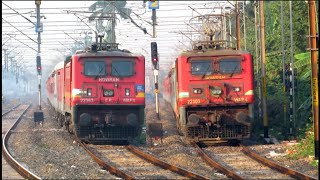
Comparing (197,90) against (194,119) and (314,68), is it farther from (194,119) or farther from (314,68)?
(314,68)

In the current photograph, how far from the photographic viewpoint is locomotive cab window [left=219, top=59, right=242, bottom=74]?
19422mm

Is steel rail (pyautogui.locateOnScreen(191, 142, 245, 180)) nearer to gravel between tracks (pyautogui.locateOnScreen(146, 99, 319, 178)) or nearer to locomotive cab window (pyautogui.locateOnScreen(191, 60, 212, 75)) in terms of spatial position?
gravel between tracks (pyautogui.locateOnScreen(146, 99, 319, 178))

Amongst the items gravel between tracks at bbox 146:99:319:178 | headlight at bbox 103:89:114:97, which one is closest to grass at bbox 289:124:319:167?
gravel between tracks at bbox 146:99:319:178

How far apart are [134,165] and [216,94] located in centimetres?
500

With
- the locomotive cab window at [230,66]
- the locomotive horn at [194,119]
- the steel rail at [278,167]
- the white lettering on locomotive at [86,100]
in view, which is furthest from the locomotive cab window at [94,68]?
the steel rail at [278,167]

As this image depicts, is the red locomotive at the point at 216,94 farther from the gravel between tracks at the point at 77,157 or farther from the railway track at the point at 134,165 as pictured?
the railway track at the point at 134,165

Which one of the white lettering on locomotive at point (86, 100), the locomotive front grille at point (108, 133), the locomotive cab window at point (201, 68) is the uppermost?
the locomotive cab window at point (201, 68)

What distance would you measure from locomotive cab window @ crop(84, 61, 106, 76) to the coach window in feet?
1.04

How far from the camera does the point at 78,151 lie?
59.8ft

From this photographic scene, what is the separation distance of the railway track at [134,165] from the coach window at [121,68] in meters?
2.35

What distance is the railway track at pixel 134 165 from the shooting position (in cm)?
1309

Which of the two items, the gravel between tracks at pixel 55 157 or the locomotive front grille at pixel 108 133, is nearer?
the gravel between tracks at pixel 55 157

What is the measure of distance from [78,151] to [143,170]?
14.8ft

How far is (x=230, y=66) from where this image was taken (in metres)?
19.5
